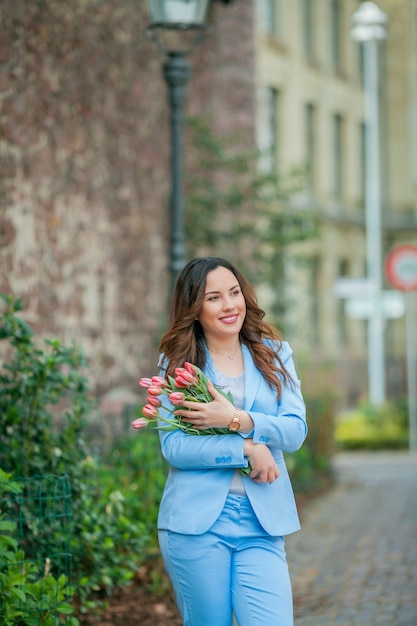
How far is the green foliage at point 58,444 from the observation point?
687 centimetres

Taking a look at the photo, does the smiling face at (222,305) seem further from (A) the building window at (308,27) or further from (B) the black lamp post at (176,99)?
(A) the building window at (308,27)

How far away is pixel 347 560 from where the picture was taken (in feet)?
31.2

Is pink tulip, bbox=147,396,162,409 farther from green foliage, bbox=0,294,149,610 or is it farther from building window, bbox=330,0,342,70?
building window, bbox=330,0,342,70

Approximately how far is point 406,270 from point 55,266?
42.7 ft

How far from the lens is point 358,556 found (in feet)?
31.8

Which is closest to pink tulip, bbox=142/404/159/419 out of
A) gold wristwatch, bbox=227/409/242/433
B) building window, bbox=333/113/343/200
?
gold wristwatch, bbox=227/409/242/433

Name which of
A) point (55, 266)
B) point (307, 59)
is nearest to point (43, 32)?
point (55, 266)

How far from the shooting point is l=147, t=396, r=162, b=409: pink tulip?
4465 mm

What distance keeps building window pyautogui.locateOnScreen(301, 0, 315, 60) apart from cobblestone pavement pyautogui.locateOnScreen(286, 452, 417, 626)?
83.4ft

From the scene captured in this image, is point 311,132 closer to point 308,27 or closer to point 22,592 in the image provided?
point 308,27

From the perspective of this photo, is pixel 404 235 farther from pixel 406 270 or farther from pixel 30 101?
pixel 30 101

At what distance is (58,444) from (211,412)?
2846 mm

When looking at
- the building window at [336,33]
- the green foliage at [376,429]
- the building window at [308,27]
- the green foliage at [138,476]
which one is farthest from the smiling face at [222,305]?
the building window at [336,33]

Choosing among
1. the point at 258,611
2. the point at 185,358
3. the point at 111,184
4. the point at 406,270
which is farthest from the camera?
the point at 406,270
